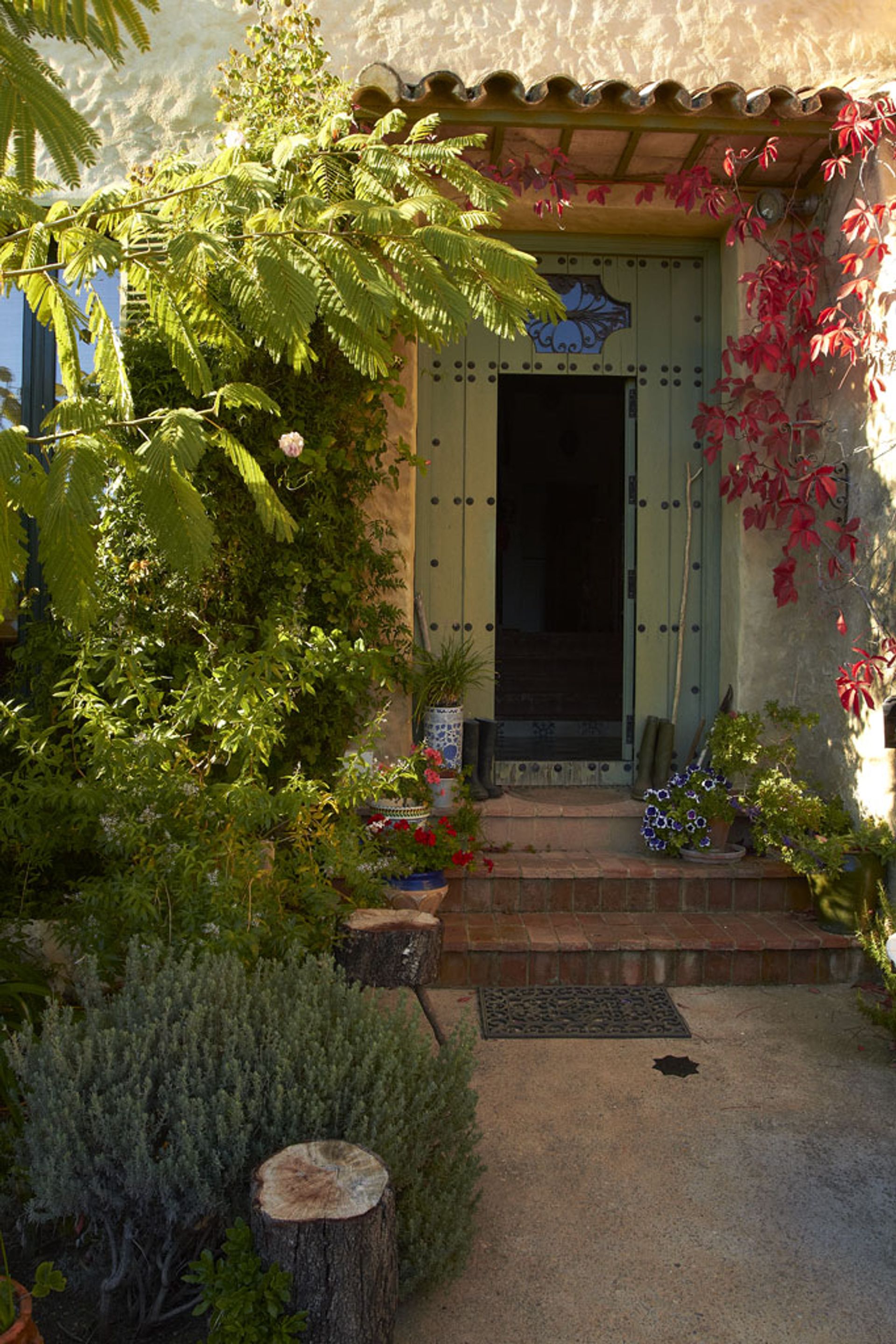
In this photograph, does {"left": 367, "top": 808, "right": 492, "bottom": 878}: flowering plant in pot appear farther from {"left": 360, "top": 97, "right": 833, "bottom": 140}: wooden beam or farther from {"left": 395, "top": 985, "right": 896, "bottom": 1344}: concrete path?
{"left": 360, "top": 97, "right": 833, "bottom": 140}: wooden beam

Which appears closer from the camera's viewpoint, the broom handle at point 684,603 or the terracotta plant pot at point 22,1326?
the terracotta plant pot at point 22,1326

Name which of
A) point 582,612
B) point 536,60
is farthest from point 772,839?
point 582,612

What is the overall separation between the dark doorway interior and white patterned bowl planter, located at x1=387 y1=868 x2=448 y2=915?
181 inches

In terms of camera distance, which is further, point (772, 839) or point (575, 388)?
point (575, 388)

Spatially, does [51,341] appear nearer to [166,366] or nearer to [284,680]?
[166,366]

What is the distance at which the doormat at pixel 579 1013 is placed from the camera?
4082 mm

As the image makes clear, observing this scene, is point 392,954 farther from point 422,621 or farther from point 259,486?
point 422,621

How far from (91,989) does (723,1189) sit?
1846 millimetres

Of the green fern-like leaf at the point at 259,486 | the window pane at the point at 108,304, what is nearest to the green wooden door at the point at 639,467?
the window pane at the point at 108,304

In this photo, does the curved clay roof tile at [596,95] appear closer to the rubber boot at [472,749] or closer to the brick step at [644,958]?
the rubber boot at [472,749]

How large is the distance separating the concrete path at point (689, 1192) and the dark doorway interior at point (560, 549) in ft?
17.9

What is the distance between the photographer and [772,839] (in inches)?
194

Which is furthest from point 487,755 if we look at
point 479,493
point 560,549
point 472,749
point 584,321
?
point 560,549

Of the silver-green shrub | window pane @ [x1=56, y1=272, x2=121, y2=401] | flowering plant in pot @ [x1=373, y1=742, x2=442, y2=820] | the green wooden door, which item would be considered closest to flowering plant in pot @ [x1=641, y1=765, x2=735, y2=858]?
the green wooden door
